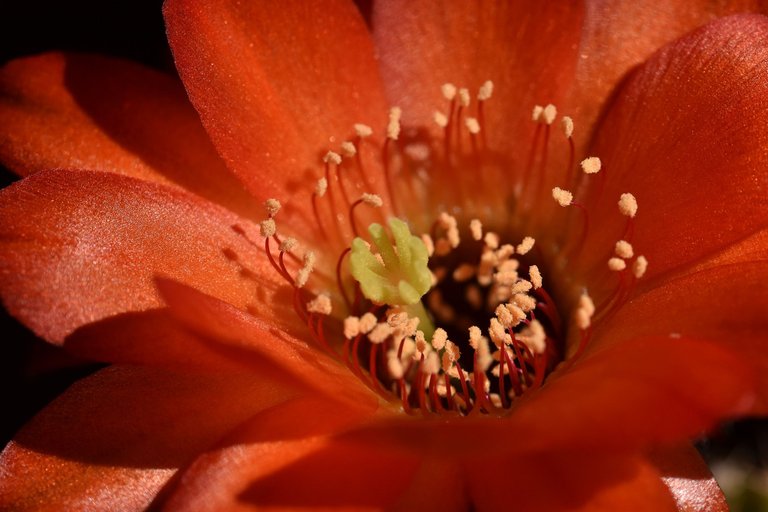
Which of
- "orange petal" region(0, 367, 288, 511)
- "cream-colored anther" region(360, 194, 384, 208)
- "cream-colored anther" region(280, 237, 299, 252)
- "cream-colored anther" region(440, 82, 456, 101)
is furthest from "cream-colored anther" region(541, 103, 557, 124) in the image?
"orange petal" region(0, 367, 288, 511)

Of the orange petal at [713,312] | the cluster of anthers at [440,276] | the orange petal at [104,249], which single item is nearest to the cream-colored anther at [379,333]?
the cluster of anthers at [440,276]

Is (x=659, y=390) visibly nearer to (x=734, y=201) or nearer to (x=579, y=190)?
(x=734, y=201)

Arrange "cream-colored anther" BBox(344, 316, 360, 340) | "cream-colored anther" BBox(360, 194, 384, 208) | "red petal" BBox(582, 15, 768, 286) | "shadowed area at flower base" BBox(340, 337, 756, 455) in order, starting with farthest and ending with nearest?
1. "cream-colored anther" BBox(360, 194, 384, 208)
2. "cream-colored anther" BBox(344, 316, 360, 340)
3. "red petal" BBox(582, 15, 768, 286)
4. "shadowed area at flower base" BBox(340, 337, 756, 455)

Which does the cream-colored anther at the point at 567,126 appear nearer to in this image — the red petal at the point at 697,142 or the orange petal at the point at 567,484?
the red petal at the point at 697,142

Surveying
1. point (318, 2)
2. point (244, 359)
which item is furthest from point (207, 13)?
point (244, 359)

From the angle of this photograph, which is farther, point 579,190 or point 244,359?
point 579,190

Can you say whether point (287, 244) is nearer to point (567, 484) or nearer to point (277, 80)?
point (277, 80)

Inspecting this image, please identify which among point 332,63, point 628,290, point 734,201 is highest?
point 332,63

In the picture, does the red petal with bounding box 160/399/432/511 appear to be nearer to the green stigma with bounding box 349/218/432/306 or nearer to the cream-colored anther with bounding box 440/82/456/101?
the green stigma with bounding box 349/218/432/306
